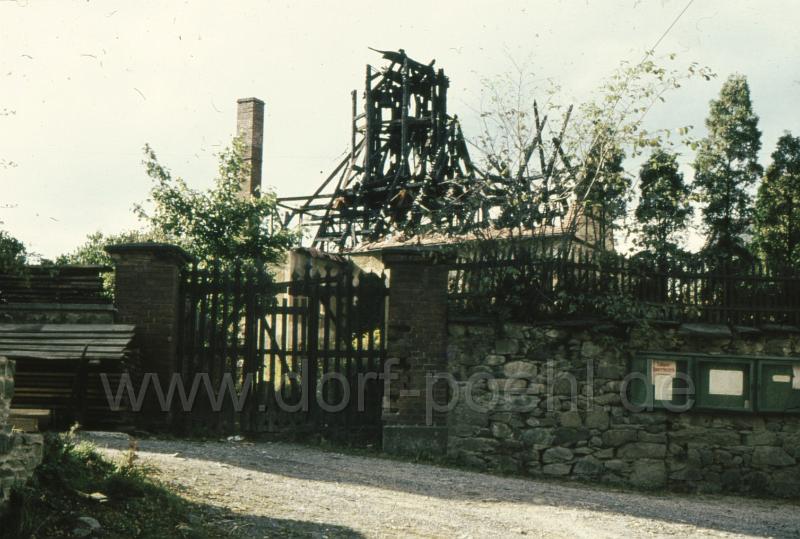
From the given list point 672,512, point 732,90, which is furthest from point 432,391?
point 732,90

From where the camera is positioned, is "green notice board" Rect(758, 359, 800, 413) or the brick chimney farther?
the brick chimney

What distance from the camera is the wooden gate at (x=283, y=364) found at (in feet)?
37.1

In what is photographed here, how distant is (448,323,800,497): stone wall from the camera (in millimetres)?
11148

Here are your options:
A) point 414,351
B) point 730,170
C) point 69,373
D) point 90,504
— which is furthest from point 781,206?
point 90,504

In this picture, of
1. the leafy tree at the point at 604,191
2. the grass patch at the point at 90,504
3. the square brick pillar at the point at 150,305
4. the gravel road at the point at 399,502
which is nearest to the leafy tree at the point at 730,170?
the leafy tree at the point at 604,191

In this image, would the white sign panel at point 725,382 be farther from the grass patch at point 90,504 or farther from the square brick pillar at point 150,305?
the grass patch at point 90,504

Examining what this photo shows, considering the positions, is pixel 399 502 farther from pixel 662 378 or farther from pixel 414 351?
pixel 662 378

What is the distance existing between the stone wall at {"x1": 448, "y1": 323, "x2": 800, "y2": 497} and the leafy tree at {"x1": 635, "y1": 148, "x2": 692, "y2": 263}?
161 cm

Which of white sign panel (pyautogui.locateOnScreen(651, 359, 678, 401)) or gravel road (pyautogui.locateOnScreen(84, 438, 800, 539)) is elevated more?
white sign panel (pyautogui.locateOnScreen(651, 359, 678, 401))

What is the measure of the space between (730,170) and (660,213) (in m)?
7.89

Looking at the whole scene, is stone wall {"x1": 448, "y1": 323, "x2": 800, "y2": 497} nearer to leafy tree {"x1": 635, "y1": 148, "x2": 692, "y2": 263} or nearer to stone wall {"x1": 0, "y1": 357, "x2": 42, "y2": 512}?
leafy tree {"x1": 635, "y1": 148, "x2": 692, "y2": 263}

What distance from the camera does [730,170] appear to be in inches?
865

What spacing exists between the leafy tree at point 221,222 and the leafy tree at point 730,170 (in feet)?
34.8

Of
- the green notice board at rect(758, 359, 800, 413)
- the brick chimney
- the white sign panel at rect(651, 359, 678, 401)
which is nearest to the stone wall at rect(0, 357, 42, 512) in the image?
the white sign panel at rect(651, 359, 678, 401)
